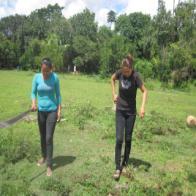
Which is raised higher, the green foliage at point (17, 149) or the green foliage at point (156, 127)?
the green foliage at point (17, 149)

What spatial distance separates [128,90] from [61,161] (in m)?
2.27

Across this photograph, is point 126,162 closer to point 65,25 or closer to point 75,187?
point 75,187

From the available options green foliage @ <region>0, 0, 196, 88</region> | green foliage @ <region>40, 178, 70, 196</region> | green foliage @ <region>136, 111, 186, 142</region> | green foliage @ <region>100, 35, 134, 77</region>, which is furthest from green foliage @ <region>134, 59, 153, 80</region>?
green foliage @ <region>40, 178, 70, 196</region>

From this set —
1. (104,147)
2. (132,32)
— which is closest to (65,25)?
(132,32)

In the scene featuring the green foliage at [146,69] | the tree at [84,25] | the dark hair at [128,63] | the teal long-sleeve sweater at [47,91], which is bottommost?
the green foliage at [146,69]

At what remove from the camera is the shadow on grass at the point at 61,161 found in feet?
25.1

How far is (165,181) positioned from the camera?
22.8ft

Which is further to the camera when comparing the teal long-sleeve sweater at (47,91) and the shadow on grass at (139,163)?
the shadow on grass at (139,163)

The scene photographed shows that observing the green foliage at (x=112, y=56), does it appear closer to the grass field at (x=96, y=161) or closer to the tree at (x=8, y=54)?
the tree at (x=8, y=54)

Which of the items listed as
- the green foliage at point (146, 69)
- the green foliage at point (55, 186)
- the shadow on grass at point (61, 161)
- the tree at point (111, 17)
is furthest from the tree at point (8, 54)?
the green foliage at point (55, 186)

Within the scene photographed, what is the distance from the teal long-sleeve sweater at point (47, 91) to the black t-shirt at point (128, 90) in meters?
1.16

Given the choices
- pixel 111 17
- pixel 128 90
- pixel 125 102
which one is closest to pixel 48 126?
pixel 125 102

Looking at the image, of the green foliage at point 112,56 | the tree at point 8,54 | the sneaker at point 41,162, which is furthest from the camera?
the tree at point 8,54

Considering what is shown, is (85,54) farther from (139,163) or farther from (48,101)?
(48,101)
